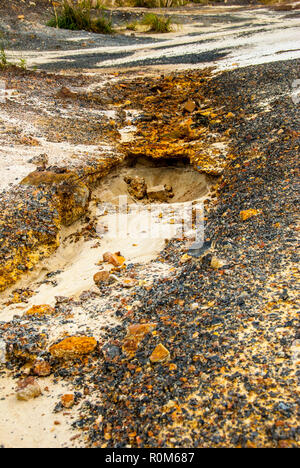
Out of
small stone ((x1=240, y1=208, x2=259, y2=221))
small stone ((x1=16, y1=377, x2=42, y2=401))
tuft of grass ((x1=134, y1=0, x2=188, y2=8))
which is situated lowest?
small stone ((x1=16, y1=377, x2=42, y2=401))

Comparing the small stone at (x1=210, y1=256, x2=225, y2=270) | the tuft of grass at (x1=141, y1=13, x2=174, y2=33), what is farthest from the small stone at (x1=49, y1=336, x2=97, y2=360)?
the tuft of grass at (x1=141, y1=13, x2=174, y2=33)

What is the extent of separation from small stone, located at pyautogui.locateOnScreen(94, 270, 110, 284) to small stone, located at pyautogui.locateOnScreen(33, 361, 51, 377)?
2.91 feet

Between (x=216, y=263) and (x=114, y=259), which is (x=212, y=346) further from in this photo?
(x=114, y=259)

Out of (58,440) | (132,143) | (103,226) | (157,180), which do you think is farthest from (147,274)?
(132,143)

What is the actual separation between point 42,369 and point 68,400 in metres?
0.32

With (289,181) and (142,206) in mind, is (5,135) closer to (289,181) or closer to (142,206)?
(142,206)

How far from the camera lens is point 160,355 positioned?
212 cm

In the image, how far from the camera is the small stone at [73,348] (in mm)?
2373

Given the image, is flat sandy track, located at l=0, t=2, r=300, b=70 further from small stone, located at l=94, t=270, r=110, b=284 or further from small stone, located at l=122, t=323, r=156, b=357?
small stone, located at l=122, t=323, r=156, b=357

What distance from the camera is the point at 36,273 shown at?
133 inches

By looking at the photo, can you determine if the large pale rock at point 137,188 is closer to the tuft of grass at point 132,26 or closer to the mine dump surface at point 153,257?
the mine dump surface at point 153,257

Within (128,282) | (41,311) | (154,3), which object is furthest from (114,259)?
(154,3)

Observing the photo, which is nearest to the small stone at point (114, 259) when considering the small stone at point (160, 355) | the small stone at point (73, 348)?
the small stone at point (73, 348)

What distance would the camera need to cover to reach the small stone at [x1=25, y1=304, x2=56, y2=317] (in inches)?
112
